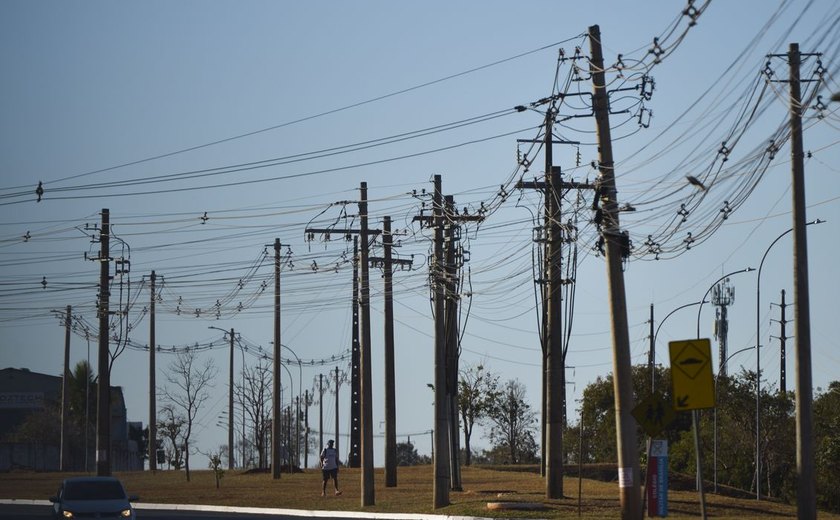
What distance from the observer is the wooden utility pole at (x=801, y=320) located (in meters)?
27.1

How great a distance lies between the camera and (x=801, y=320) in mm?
27969

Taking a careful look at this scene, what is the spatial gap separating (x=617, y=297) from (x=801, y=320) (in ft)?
12.6

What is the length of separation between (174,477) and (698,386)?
49.3 m

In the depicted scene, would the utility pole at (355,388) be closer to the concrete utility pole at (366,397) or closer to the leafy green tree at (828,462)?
the concrete utility pole at (366,397)

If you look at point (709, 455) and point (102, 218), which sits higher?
point (102, 218)

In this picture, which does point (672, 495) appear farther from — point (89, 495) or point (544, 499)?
point (89, 495)

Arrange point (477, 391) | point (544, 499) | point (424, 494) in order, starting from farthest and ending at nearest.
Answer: point (477, 391) < point (424, 494) < point (544, 499)

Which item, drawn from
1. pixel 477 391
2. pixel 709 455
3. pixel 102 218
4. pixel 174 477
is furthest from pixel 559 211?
pixel 477 391

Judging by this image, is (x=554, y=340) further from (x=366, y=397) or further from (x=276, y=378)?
(x=276, y=378)

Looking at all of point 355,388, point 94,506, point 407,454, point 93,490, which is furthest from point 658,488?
point 407,454

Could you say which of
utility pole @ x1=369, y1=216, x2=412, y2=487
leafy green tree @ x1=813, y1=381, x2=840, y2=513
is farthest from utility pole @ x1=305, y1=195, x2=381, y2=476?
leafy green tree @ x1=813, y1=381, x2=840, y2=513

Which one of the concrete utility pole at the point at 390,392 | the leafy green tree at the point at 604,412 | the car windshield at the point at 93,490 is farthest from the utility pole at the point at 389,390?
the leafy green tree at the point at 604,412

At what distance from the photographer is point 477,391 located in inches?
3836

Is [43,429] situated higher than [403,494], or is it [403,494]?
[43,429]
